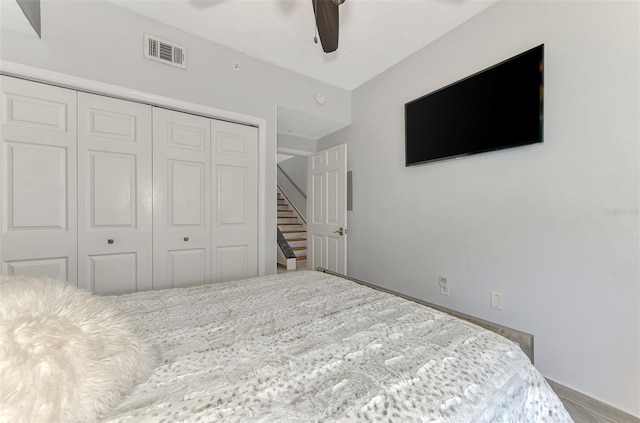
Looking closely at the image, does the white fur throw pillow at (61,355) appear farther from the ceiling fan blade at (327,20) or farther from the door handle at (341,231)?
the door handle at (341,231)

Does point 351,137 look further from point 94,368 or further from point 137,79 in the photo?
point 94,368

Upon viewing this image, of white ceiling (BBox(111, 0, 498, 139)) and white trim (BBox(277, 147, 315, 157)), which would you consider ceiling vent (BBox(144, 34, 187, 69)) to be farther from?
white trim (BBox(277, 147, 315, 157))

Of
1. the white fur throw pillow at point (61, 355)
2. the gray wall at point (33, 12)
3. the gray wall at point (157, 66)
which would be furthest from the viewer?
the gray wall at point (157, 66)

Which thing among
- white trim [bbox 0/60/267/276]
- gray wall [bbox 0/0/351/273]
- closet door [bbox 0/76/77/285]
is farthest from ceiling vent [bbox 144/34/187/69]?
closet door [bbox 0/76/77/285]

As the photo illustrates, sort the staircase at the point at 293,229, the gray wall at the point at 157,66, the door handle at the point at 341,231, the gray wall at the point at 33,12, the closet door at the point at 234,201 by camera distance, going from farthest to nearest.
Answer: the staircase at the point at 293,229 → the door handle at the point at 341,231 → the closet door at the point at 234,201 → the gray wall at the point at 157,66 → the gray wall at the point at 33,12

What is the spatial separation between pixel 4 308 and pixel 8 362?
0.19m

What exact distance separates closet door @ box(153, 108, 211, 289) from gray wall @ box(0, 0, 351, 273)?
0.29m

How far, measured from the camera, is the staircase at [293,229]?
516 centimetres

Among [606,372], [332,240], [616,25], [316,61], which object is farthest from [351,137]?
[606,372]

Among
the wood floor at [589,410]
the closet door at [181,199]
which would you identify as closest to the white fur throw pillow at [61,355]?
the closet door at [181,199]

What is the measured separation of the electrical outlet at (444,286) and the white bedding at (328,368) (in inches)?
50.1

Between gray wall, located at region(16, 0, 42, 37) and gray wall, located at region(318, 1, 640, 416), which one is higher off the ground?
gray wall, located at region(16, 0, 42, 37)

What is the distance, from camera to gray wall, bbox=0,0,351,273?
179cm

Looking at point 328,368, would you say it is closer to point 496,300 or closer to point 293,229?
point 496,300
